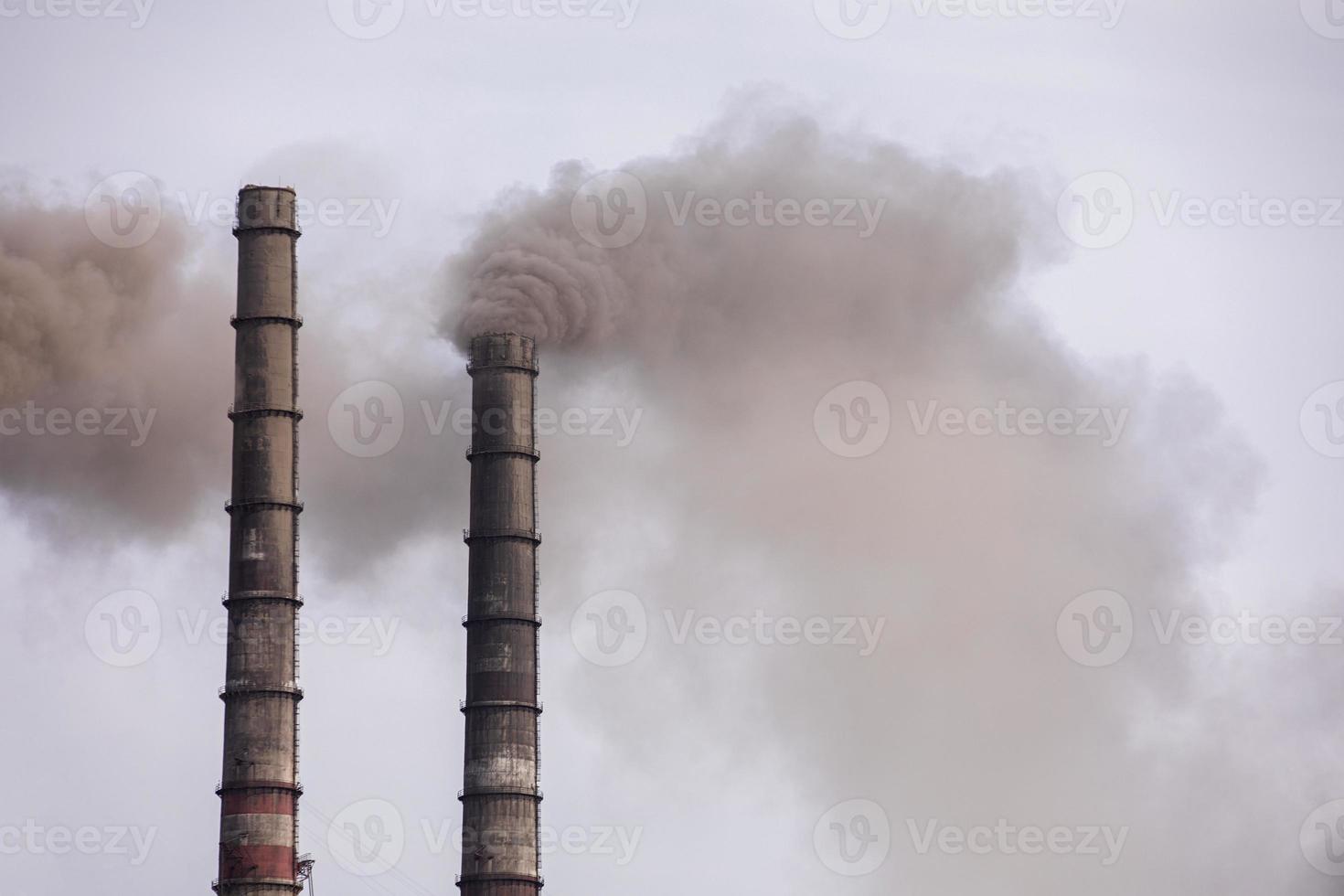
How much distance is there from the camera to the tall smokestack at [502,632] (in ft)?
184

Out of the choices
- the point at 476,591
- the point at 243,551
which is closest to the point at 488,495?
the point at 476,591

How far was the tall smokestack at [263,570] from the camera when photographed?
5319cm

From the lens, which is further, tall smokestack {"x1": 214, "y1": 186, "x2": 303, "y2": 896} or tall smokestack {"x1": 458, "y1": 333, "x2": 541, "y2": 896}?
tall smokestack {"x1": 458, "y1": 333, "x2": 541, "y2": 896}

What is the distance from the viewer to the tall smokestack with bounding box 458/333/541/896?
56.0 meters

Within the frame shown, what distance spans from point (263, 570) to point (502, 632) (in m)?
5.91

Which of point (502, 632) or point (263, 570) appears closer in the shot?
point (263, 570)

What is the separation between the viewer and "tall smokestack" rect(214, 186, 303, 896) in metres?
53.2

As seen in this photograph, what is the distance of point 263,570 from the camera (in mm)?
54656

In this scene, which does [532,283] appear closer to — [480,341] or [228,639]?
[480,341]

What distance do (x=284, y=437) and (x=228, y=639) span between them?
4845mm

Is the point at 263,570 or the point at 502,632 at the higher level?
the point at 263,570

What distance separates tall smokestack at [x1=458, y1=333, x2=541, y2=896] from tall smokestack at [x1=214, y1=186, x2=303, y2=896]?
14.7 ft

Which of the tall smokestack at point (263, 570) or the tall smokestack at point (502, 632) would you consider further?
the tall smokestack at point (502, 632)

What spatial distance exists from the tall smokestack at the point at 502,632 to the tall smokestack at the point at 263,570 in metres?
4.49
